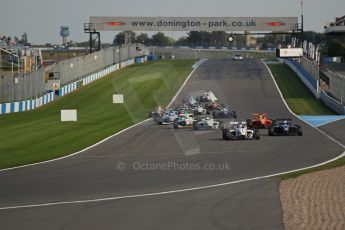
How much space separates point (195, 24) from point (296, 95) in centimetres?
2912

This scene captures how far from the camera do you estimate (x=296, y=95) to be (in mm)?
74750

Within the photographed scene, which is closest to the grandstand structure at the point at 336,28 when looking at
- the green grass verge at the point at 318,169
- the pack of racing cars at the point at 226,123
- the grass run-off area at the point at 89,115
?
the grass run-off area at the point at 89,115

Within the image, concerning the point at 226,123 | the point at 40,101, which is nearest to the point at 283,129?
the point at 226,123

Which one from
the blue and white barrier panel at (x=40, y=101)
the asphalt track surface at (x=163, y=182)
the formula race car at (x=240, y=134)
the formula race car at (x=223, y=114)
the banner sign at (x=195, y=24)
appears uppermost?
the banner sign at (x=195, y=24)

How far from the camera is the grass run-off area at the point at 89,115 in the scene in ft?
120

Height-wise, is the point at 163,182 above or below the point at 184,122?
below

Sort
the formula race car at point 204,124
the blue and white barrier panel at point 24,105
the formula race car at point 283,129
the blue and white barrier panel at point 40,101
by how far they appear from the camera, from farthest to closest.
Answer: the blue and white barrier panel at point 40,101 → the blue and white barrier panel at point 24,105 → the formula race car at point 204,124 → the formula race car at point 283,129

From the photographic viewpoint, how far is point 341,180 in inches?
976

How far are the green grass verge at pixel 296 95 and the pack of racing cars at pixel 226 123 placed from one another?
9489mm

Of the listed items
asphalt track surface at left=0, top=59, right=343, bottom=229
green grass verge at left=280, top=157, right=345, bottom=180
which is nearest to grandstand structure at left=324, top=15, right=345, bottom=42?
asphalt track surface at left=0, top=59, right=343, bottom=229

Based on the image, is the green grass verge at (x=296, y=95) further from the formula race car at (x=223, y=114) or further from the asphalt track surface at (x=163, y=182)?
the asphalt track surface at (x=163, y=182)

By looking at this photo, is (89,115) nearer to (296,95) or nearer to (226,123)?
(226,123)

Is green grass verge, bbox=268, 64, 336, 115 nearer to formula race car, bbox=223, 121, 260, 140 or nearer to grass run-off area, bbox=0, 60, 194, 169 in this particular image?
grass run-off area, bbox=0, 60, 194, 169

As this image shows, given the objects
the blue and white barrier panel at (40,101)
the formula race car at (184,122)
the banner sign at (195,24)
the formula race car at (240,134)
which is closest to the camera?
the formula race car at (240,134)
